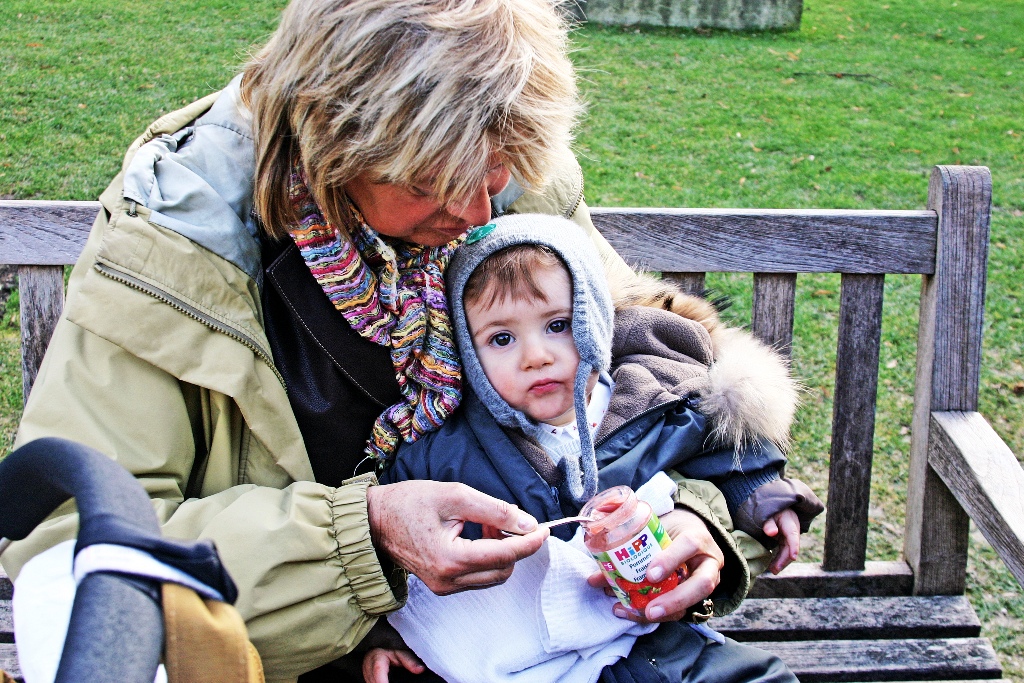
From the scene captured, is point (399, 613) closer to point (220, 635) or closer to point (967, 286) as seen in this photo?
point (220, 635)

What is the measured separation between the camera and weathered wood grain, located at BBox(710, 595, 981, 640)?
2613mm

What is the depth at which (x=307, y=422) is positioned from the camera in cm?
201

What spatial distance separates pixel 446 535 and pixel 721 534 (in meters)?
0.67

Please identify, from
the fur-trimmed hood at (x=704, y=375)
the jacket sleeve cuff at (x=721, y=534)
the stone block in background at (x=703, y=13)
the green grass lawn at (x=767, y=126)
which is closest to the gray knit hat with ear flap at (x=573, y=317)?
the fur-trimmed hood at (x=704, y=375)

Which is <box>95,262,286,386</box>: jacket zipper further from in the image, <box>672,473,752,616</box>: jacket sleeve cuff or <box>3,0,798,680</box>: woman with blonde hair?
<box>672,473,752,616</box>: jacket sleeve cuff

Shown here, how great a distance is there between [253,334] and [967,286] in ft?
6.17

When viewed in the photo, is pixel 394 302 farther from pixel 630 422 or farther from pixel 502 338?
pixel 630 422

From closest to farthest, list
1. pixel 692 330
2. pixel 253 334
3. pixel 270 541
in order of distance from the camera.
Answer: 1. pixel 270 541
2. pixel 253 334
3. pixel 692 330

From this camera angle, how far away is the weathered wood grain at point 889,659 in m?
2.47

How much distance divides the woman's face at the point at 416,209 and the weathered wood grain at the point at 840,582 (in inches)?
56.5

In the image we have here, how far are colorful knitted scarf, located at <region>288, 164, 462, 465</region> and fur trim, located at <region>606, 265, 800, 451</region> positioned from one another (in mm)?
512

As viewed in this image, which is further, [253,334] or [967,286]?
[967,286]

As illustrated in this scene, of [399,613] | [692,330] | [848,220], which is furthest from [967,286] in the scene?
[399,613]

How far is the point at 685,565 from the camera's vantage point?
79.3 inches
